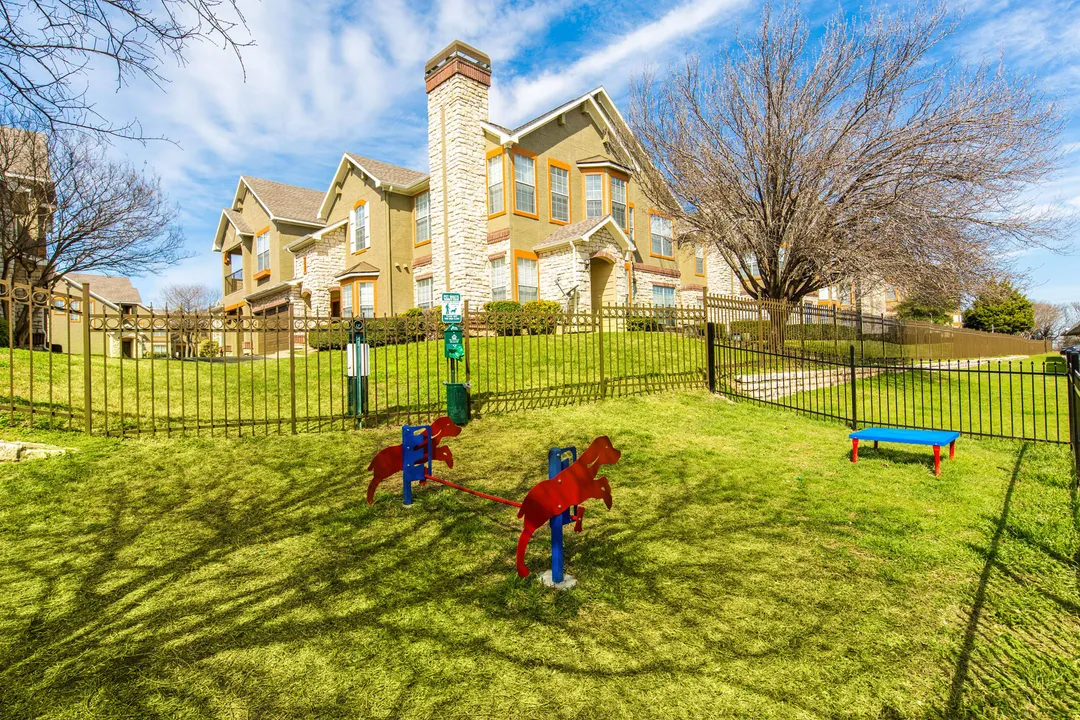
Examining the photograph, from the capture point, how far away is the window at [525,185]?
63.5 ft

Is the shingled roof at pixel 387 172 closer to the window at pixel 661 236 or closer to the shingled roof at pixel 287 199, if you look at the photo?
the shingled roof at pixel 287 199

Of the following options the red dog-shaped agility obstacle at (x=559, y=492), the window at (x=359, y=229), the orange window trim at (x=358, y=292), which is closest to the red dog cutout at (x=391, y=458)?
the red dog-shaped agility obstacle at (x=559, y=492)

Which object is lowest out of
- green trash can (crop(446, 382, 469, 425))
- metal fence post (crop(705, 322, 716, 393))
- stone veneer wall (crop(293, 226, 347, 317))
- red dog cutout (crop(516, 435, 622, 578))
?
red dog cutout (crop(516, 435, 622, 578))

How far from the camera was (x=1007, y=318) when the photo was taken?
132ft

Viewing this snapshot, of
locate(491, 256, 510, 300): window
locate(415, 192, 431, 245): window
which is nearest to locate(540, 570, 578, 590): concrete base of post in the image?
locate(491, 256, 510, 300): window

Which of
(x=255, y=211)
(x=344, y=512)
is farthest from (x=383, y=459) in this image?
(x=255, y=211)

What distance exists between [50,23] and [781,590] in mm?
6278

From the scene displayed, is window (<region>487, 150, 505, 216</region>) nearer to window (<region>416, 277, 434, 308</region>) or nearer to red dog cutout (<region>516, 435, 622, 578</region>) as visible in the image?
window (<region>416, 277, 434, 308</region>)

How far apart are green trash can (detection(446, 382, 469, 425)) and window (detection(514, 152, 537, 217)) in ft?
39.3

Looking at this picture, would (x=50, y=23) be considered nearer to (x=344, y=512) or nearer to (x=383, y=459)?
(x=383, y=459)

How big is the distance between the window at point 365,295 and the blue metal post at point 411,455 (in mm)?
18692

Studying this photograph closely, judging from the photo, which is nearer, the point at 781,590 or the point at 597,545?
the point at 781,590

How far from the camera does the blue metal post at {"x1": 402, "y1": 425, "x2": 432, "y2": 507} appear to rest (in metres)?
5.30

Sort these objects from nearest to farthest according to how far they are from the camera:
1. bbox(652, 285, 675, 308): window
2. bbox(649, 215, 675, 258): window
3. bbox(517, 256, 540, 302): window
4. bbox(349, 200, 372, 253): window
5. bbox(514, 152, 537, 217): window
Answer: bbox(517, 256, 540, 302): window < bbox(514, 152, 537, 217): window < bbox(349, 200, 372, 253): window < bbox(652, 285, 675, 308): window < bbox(649, 215, 675, 258): window
